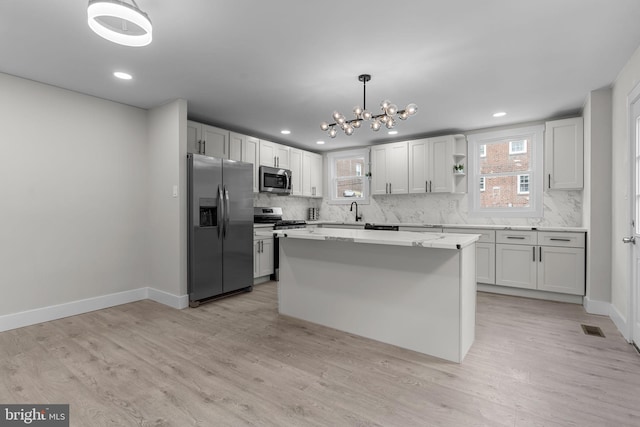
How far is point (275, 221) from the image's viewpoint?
17.6ft

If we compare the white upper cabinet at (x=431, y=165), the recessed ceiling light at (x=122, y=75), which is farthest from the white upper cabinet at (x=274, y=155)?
the recessed ceiling light at (x=122, y=75)

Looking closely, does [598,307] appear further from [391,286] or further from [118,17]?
[118,17]

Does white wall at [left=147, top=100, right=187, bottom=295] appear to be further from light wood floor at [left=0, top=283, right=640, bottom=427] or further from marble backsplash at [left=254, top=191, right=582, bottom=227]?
marble backsplash at [left=254, top=191, right=582, bottom=227]

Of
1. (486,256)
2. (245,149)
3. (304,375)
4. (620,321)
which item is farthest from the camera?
(245,149)

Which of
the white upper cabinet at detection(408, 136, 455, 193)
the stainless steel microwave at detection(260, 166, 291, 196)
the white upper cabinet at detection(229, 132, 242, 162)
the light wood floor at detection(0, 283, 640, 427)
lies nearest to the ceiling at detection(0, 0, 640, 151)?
the white upper cabinet at detection(229, 132, 242, 162)

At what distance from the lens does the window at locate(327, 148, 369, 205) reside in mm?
6232

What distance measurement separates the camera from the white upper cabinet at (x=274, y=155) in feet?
17.2

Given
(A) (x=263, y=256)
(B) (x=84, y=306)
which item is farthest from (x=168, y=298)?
(A) (x=263, y=256)

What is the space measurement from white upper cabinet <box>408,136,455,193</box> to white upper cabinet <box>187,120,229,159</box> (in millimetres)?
3027

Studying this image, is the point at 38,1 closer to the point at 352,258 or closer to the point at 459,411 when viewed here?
the point at 352,258

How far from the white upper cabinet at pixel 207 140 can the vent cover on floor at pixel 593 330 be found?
15.3ft

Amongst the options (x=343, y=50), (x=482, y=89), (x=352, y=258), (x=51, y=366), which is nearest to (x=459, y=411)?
(x=352, y=258)
